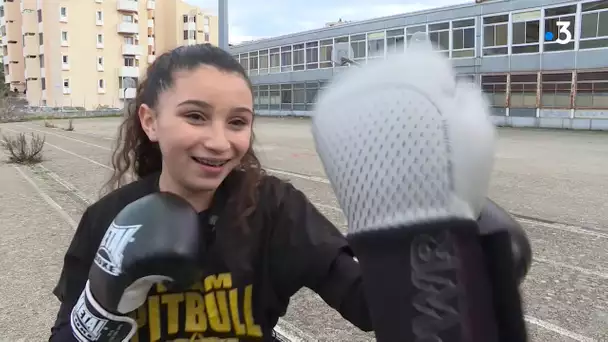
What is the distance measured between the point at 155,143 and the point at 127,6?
55.3 meters

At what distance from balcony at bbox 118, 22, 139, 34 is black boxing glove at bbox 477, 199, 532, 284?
54830mm

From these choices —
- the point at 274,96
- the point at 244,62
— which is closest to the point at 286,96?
the point at 274,96

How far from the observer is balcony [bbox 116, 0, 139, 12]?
51.5m

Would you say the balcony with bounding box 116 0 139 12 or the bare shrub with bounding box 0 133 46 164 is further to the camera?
the balcony with bounding box 116 0 139 12

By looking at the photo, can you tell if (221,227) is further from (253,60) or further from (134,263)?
(253,60)

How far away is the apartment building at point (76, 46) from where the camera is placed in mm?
48094

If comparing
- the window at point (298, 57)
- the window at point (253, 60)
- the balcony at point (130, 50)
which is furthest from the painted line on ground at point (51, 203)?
the balcony at point (130, 50)

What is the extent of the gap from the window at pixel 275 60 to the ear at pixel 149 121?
1494 inches

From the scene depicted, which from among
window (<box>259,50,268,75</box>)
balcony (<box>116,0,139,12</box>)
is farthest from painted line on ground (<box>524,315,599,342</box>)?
balcony (<box>116,0,139,12</box>)

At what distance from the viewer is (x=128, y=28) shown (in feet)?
170

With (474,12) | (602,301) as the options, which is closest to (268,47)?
(474,12)

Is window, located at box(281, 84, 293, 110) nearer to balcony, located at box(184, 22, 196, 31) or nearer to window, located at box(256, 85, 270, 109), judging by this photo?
window, located at box(256, 85, 270, 109)

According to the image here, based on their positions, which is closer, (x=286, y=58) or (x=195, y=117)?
(x=195, y=117)

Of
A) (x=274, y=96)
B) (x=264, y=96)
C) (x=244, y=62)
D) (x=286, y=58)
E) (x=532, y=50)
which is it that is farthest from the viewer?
(x=264, y=96)
